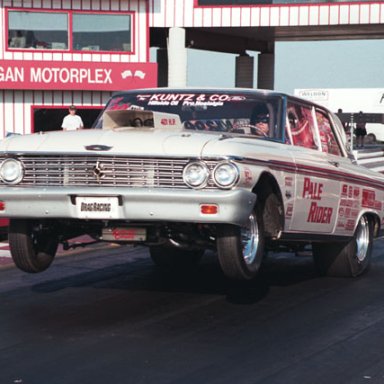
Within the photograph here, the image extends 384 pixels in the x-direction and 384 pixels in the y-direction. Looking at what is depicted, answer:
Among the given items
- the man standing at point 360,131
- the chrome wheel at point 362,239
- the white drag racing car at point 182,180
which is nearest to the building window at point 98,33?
the chrome wheel at point 362,239

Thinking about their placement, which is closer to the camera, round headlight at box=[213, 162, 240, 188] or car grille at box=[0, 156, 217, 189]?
round headlight at box=[213, 162, 240, 188]

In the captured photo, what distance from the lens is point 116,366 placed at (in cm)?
587

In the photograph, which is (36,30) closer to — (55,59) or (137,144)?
(55,59)

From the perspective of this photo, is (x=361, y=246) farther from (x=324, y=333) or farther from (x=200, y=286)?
(x=324, y=333)

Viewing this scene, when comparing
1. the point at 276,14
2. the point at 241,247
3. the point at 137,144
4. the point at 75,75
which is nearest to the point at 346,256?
the point at 241,247

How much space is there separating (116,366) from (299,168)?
2.94 m

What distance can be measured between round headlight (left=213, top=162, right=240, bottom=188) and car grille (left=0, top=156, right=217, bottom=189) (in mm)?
49

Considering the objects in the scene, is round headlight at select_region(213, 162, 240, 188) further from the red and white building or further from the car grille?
the red and white building

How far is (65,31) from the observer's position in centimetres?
2609

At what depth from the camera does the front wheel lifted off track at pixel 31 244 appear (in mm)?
7633

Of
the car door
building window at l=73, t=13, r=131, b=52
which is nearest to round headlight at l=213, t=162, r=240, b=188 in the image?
the car door

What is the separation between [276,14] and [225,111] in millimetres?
19315

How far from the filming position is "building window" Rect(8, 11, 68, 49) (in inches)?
1018

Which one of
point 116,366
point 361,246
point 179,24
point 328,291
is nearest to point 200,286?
point 328,291
